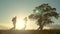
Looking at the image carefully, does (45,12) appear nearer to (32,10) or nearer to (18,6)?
(32,10)

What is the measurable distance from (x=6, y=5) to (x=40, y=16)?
533 mm

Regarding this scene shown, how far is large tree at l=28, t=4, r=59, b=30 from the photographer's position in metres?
2.37

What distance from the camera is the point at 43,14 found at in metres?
2.40

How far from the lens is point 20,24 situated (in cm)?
239

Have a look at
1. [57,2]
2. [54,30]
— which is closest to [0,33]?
[54,30]

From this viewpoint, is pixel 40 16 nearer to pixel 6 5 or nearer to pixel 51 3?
pixel 51 3

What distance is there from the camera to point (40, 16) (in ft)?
7.87

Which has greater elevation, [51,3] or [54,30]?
[51,3]

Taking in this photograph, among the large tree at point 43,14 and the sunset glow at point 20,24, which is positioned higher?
the large tree at point 43,14

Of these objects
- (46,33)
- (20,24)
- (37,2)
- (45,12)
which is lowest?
(46,33)

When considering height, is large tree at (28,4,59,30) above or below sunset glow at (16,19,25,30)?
above

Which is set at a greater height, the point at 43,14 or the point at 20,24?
the point at 43,14

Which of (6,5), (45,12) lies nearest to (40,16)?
(45,12)

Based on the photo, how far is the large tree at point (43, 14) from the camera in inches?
93.4
